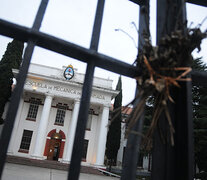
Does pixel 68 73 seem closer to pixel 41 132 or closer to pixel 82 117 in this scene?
pixel 41 132

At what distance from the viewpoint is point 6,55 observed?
58.0 ft

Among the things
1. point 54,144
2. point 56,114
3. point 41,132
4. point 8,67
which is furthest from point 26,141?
point 8,67

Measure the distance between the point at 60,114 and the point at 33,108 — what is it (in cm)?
305

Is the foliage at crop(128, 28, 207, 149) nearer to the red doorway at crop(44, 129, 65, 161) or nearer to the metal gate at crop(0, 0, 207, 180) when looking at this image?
the metal gate at crop(0, 0, 207, 180)

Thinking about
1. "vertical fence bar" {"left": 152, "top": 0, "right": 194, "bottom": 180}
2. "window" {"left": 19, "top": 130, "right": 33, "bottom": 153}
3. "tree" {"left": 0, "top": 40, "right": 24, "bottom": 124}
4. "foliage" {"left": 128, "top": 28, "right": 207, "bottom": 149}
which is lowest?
"window" {"left": 19, "top": 130, "right": 33, "bottom": 153}

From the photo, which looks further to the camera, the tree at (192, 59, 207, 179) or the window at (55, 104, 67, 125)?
the window at (55, 104, 67, 125)

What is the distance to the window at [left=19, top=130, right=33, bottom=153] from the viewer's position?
60.2 ft

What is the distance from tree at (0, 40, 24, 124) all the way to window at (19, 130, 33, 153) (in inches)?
125

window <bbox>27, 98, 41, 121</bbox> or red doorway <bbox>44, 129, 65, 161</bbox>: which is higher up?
window <bbox>27, 98, 41, 121</bbox>

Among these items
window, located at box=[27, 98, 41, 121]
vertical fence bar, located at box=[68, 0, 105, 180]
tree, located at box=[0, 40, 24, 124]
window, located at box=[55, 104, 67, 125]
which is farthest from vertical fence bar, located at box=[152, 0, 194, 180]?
window, located at box=[27, 98, 41, 121]

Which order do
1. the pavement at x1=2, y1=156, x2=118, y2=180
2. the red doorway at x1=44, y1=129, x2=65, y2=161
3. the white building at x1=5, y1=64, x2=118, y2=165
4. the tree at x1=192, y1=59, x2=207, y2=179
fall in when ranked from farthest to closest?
the red doorway at x1=44, y1=129, x2=65, y2=161, the white building at x1=5, y1=64, x2=118, y2=165, the tree at x1=192, y1=59, x2=207, y2=179, the pavement at x1=2, y1=156, x2=118, y2=180

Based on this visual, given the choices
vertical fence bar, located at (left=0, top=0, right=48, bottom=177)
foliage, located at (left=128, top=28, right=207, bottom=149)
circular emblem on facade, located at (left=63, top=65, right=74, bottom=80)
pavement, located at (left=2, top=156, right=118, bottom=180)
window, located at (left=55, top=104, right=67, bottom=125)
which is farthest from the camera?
window, located at (left=55, top=104, right=67, bottom=125)

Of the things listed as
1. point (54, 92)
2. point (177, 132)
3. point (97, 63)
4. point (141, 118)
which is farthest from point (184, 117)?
point (54, 92)

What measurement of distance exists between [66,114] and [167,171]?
1964cm
